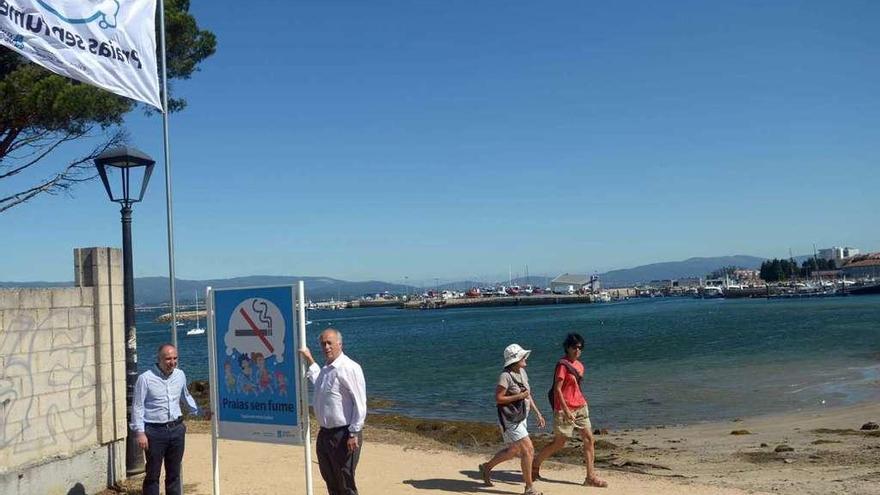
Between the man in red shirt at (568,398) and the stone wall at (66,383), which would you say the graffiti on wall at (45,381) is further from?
the man in red shirt at (568,398)

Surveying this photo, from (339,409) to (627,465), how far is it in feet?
21.5

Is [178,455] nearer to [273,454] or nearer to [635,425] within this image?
[273,454]

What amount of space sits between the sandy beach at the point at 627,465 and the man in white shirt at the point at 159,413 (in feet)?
5.22

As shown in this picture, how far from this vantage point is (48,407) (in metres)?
7.81

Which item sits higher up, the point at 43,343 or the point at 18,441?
the point at 43,343

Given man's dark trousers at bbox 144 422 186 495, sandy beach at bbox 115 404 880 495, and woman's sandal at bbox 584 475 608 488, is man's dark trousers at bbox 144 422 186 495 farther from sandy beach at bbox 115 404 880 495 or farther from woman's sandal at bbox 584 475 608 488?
woman's sandal at bbox 584 475 608 488

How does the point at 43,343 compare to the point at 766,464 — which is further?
the point at 766,464

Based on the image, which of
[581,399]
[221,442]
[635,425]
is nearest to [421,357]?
[635,425]

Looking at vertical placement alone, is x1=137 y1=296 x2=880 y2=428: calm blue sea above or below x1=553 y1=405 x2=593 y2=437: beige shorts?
below

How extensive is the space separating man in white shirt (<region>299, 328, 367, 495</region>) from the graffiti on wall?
299cm

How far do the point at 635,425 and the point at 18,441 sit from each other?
14.5m

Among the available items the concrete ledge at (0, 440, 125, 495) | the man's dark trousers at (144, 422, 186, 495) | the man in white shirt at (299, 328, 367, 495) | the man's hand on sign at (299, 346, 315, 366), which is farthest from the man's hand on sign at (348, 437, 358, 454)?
the concrete ledge at (0, 440, 125, 495)

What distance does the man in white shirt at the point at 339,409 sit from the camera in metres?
6.59

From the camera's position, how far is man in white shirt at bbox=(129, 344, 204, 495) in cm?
709
